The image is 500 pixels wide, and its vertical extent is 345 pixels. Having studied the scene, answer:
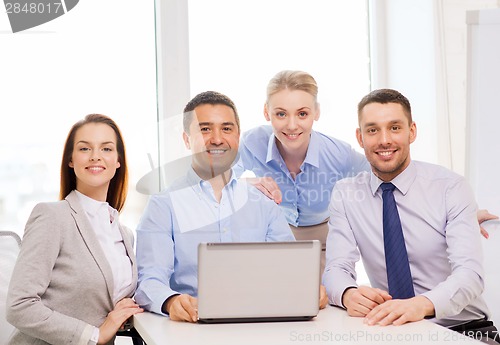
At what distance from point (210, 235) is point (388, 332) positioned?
803 mm

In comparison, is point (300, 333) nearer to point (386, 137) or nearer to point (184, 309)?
point (184, 309)

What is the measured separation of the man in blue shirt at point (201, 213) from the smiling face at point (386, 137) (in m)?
0.39

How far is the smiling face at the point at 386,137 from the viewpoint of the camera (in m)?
2.28

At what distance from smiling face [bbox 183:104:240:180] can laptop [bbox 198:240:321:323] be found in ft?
2.38

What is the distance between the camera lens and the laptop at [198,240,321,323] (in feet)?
5.51

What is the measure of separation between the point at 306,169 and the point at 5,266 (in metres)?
1.30

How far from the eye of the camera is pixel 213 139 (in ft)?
7.83

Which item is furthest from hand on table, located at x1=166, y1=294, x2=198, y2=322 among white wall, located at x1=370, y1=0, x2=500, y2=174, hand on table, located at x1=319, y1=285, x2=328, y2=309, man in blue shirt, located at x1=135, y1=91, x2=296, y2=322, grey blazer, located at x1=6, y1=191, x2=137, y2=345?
white wall, located at x1=370, y1=0, x2=500, y2=174

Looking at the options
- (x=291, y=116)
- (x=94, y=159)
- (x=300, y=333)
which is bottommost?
(x=300, y=333)

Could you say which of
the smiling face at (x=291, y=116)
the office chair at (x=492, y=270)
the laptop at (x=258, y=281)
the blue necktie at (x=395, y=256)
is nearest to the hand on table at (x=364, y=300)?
the laptop at (x=258, y=281)

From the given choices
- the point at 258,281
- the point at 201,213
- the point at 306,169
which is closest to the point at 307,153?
the point at 306,169

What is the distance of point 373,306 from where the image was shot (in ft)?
5.95

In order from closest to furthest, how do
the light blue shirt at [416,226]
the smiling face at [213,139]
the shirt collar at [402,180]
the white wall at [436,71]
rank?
the light blue shirt at [416,226] < the shirt collar at [402,180] < the smiling face at [213,139] < the white wall at [436,71]

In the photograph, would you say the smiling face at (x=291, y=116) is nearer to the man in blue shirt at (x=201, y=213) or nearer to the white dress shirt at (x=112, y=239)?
the man in blue shirt at (x=201, y=213)
